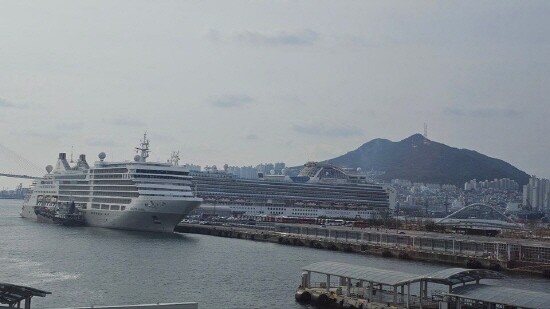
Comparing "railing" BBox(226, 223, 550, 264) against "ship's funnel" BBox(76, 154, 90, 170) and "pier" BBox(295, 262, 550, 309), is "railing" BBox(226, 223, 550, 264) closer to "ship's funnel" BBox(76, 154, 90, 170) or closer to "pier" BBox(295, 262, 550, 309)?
"pier" BBox(295, 262, 550, 309)

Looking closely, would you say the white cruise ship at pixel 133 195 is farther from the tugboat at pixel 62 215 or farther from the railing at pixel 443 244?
the railing at pixel 443 244

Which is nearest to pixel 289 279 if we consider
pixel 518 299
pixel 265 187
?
pixel 518 299

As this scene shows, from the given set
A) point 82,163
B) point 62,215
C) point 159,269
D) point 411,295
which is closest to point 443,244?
point 159,269

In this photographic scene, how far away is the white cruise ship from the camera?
6494 centimetres

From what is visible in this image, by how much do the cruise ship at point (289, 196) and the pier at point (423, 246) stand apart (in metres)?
27.3

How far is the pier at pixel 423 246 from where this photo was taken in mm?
45719

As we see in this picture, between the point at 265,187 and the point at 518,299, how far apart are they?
282 feet

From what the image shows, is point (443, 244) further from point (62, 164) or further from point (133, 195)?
point (62, 164)

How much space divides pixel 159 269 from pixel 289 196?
70.7 meters

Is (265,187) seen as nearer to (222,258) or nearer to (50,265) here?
(222,258)

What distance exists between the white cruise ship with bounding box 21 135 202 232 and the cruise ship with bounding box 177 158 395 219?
84.2ft

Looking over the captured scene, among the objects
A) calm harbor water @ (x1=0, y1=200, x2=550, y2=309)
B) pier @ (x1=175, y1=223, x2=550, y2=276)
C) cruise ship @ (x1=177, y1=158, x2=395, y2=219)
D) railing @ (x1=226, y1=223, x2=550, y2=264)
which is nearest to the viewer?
calm harbor water @ (x1=0, y1=200, x2=550, y2=309)

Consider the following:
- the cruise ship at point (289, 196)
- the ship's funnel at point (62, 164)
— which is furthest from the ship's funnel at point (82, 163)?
the cruise ship at point (289, 196)

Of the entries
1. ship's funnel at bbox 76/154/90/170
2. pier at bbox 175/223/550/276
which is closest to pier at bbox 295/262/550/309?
pier at bbox 175/223/550/276
